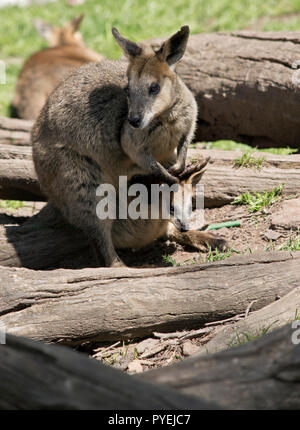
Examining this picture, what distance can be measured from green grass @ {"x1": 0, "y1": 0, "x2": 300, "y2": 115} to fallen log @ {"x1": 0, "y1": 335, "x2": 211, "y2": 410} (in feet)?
22.0

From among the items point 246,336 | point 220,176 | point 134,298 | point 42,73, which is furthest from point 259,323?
point 42,73

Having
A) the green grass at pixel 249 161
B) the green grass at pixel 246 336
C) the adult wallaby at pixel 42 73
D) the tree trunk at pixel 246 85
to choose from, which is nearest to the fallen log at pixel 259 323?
the green grass at pixel 246 336

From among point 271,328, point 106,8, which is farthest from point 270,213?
point 106,8

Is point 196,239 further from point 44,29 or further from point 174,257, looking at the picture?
point 44,29

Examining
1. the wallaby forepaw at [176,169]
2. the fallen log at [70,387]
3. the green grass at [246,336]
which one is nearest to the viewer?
the fallen log at [70,387]

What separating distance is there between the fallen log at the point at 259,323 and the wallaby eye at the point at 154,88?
6.04 ft

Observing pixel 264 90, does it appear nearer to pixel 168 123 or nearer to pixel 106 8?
pixel 168 123

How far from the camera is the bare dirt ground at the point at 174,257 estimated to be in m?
4.07

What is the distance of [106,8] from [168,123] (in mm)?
6812

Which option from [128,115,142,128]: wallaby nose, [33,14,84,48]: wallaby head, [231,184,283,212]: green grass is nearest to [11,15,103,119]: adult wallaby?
[33,14,84,48]: wallaby head

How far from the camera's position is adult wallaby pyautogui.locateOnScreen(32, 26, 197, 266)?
4977 mm

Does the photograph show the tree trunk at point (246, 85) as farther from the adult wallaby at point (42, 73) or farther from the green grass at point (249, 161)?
the adult wallaby at point (42, 73)

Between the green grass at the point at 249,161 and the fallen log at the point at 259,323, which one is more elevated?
the green grass at the point at 249,161

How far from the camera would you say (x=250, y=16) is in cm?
948
